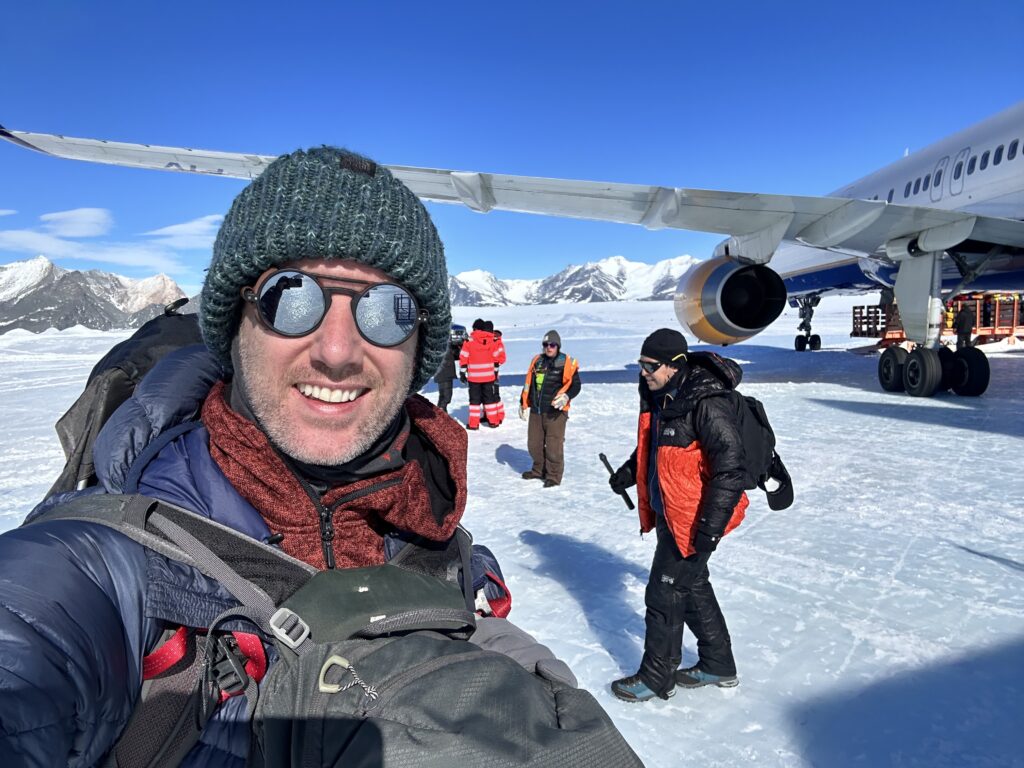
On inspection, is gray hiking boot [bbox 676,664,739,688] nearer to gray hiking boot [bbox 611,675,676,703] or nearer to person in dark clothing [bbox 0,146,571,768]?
gray hiking boot [bbox 611,675,676,703]

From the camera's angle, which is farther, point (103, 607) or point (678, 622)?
point (678, 622)

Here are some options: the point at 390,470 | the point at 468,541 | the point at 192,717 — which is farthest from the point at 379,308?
the point at 192,717

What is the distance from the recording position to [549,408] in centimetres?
625

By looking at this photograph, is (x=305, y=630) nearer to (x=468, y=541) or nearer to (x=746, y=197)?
(x=468, y=541)

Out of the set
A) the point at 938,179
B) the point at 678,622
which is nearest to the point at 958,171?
the point at 938,179

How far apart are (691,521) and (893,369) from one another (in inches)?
362

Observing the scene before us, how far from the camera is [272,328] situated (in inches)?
45.6

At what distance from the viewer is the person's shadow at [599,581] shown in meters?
3.35

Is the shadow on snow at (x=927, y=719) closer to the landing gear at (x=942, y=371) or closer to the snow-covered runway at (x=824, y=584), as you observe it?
the snow-covered runway at (x=824, y=584)

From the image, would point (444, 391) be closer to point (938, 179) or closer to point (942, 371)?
point (942, 371)

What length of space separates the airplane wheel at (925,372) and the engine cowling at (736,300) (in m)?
3.13

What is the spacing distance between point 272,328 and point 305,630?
59 centimetres

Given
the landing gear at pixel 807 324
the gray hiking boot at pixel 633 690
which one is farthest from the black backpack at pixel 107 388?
the landing gear at pixel 807 324

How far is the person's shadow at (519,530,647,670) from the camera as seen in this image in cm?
335
